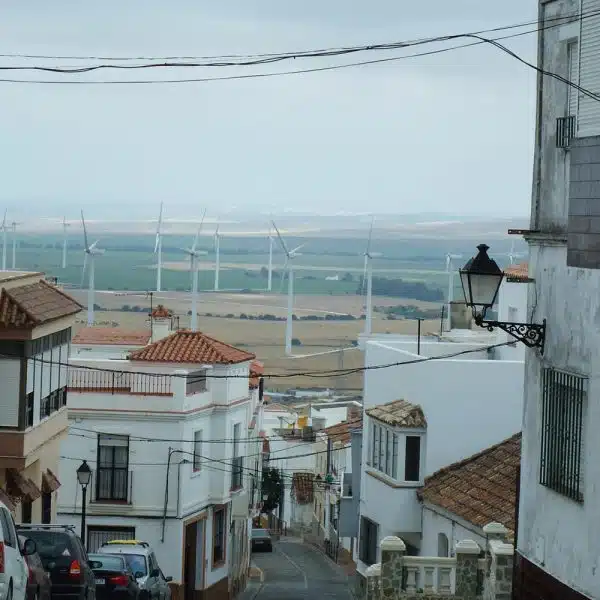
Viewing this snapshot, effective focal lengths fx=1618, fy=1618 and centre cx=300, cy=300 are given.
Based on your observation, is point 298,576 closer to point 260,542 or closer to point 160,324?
point 160,324

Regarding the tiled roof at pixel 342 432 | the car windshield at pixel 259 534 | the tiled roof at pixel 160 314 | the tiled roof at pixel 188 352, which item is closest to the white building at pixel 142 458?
the tiled roof at pixel 188 352

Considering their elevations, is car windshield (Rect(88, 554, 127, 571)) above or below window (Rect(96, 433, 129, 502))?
above

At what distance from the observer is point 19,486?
101 ft

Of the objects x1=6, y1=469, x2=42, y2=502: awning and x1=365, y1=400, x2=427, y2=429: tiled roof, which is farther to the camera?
x1=365, y1=400, x2=427, y2=429: tiled roof

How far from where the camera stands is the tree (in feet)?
288

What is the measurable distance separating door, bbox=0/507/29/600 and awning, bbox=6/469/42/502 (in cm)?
1325

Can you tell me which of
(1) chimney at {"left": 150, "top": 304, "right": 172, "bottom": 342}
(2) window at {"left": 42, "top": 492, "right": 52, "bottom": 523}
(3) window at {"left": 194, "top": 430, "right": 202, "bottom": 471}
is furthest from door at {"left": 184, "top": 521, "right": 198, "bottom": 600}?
(1) chimney at {"left": 150, "top": 304, "right": 172, "bottom": 342}

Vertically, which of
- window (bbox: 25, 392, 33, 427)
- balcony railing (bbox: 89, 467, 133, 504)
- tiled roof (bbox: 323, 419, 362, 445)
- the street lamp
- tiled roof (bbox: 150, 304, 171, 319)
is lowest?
tiled roof (bbox: 323, 419, 362, 445)

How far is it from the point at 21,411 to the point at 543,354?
16.2 metres

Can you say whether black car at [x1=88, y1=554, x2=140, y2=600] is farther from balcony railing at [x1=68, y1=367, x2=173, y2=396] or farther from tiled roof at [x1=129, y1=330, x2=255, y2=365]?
tiled roof at [x1=129, y1=330, x2=255, y2=365]

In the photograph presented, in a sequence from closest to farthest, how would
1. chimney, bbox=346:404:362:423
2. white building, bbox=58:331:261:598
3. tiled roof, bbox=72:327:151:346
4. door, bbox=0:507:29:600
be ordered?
1. door, bbox=0:507:29:600
2. white building, bbox=58:331:261:598
3. tiled roof, bbox=72:327:151:346
4. chimney, bbox=346:404:362:423

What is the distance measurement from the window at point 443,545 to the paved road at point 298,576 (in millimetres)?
15055

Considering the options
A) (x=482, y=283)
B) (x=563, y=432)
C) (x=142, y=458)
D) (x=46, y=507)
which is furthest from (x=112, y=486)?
(x=563, y=432)

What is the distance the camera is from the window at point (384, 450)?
35.2 meters
